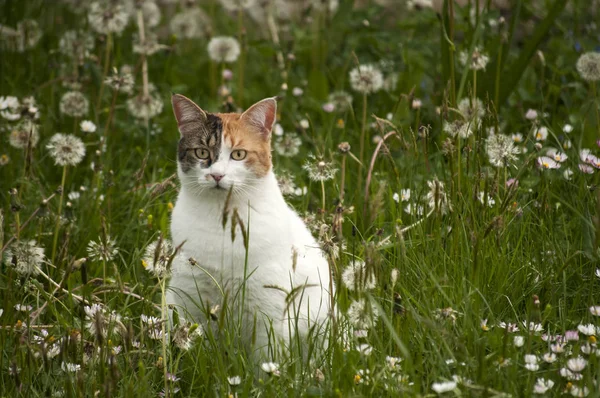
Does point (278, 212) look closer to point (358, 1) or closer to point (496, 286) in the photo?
point (496, 286)

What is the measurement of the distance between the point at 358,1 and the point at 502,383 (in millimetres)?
5451

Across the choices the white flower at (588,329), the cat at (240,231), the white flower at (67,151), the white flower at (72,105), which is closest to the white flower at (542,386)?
the white flower at (588,329)

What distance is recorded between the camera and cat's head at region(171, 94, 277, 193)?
3.17m

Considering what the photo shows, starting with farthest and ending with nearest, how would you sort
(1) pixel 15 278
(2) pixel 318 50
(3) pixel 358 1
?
(3) pixel 358 1
(2) pixel 318 50
(1) pixel 15 278

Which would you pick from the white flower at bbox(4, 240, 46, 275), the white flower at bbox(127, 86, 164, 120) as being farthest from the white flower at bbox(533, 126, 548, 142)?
the white flower at bbox(4, 240, 46, 275)

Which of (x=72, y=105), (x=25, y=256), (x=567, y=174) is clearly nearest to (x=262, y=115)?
(x=25, y=256)

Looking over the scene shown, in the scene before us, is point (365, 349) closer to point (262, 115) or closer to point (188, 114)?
point (262, 115)

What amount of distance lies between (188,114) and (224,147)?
0.28m

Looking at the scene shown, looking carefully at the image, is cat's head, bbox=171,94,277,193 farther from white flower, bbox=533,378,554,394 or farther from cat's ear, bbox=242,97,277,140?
white flower, bbox=533,378,554,394

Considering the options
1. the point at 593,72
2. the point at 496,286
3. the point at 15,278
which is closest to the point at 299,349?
the point at 496,286

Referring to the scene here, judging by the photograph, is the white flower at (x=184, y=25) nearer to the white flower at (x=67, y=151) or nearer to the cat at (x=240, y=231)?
the white flower at (x=67, y=151)

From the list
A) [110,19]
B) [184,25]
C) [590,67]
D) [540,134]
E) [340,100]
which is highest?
[184,25]

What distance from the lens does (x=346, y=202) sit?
4145 mm

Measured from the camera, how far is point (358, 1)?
741cm
